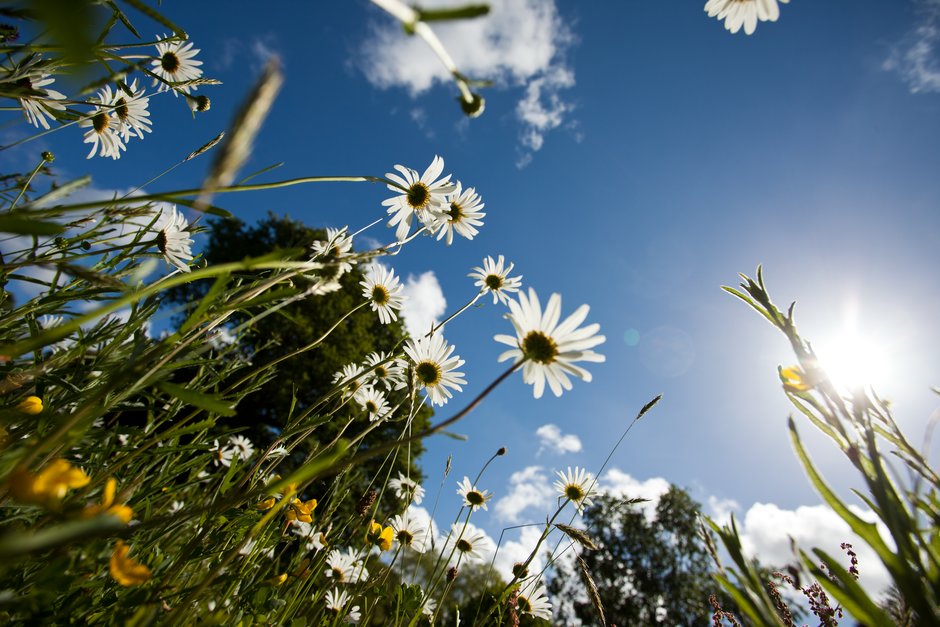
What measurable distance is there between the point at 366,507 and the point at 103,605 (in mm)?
714

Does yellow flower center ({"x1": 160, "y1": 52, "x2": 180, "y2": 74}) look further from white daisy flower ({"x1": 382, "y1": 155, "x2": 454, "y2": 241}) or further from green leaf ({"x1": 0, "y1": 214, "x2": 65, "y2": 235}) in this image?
green leaf ({"x1": 0, "y1": 214, "x2": 65, "y2": 235})

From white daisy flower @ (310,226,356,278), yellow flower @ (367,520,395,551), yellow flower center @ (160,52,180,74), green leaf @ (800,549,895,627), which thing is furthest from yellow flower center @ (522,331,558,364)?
yellow flower center @ (160,52,180,74)

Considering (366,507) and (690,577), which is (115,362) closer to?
(366,507)

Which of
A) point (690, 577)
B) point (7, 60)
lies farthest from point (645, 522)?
point (7, 60)

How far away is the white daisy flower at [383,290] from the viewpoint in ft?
7.13

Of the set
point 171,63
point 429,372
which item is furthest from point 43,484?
point 171,63

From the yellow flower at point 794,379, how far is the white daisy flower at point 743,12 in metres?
0.86

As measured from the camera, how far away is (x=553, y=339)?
0.94m

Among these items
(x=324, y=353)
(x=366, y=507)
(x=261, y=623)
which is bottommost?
(x=261, y=623)

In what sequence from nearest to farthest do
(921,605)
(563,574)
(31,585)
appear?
1. (921,605)
2. (31,585)
3. (563,574)

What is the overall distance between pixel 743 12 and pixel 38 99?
187cm

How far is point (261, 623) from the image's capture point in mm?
1066

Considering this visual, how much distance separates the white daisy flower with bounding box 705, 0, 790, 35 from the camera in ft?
3.58

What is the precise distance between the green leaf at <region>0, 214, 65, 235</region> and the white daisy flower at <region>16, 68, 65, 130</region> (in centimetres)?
82
